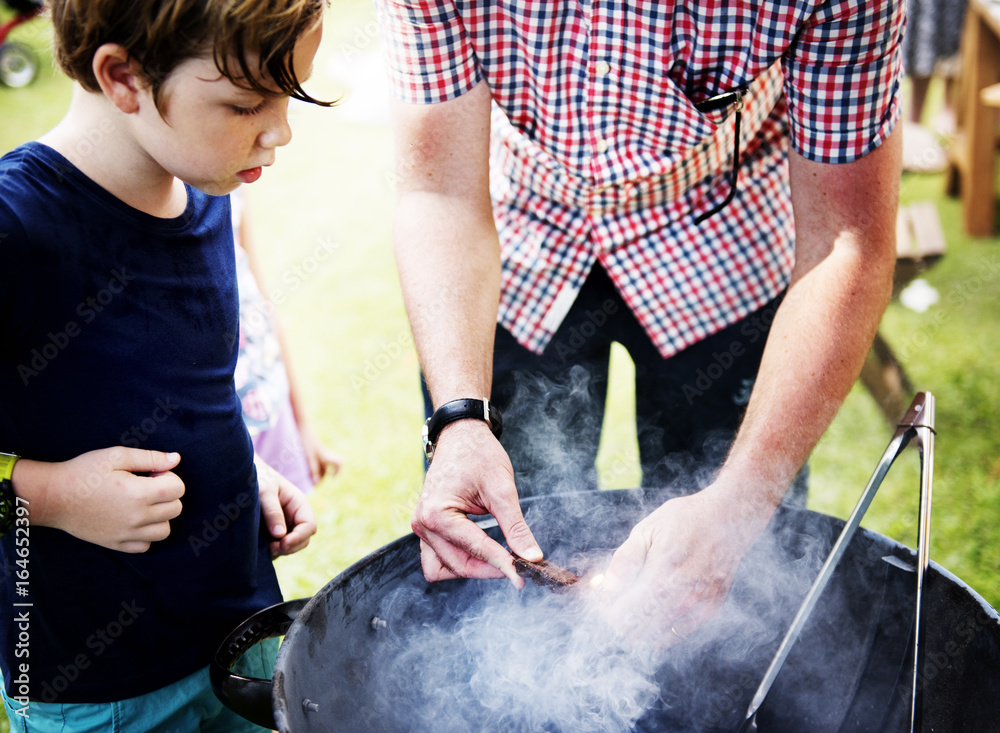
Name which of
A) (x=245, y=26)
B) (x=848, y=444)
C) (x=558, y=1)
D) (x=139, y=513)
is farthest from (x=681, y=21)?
(x=848, y=444)

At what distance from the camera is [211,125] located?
44.6 inches

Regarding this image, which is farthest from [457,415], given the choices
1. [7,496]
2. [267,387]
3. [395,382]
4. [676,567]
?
[395,382]

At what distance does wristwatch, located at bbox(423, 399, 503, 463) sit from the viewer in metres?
1.36

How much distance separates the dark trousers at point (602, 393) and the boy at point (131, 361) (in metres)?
0.60

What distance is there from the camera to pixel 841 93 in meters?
1.35

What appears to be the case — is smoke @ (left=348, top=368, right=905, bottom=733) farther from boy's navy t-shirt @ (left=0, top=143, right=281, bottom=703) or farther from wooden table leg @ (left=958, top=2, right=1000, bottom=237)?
wooden table leg @ (left=958, top=2, right=1000, bottom=237)

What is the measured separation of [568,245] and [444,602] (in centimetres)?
74

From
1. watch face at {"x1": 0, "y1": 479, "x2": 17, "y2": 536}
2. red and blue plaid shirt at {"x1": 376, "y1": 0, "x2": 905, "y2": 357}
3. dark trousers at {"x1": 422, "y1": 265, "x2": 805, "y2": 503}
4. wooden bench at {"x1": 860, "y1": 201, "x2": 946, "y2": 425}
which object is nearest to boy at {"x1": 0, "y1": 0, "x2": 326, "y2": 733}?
watch face at {"x1": 0, "y1": 479, "x2": 17, "y2": 536}

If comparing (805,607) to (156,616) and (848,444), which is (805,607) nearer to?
(156,616)

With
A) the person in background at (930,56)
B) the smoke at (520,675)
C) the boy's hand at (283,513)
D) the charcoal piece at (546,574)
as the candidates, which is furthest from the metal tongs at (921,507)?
the person in background at (930,56)

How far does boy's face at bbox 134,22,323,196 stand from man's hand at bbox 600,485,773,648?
787 millimetres

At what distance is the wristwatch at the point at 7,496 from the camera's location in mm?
1101

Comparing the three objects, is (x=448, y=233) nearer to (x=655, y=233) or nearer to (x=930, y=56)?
(x=655, y=233)

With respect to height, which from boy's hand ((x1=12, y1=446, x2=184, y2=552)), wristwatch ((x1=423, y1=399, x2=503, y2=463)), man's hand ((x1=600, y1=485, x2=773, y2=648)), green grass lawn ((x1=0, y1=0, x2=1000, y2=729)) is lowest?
green grass lawn ((x1=0, y1=0, x2=1000, y2=729))
